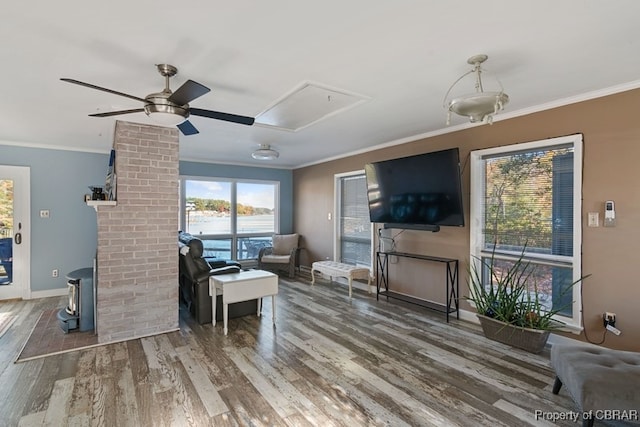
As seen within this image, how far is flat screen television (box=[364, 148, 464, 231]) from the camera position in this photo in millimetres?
3736

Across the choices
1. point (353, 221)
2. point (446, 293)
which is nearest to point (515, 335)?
point (446, 293)

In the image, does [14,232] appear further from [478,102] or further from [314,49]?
[478,102]

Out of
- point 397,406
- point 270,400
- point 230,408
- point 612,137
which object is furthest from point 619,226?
point 230,408

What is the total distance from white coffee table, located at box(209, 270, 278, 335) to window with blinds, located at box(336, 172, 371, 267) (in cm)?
231

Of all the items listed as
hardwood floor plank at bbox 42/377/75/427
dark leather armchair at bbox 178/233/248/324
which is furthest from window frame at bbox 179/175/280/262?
hardwood floor plank at bbox 42/377/75/427

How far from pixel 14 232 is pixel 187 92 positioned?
187 inches

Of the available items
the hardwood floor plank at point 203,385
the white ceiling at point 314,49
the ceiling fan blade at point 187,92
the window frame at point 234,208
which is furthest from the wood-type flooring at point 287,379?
the window frame at point 234,208

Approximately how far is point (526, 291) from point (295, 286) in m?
3.50

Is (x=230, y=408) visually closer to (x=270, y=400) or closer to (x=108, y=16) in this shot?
(x=270, y=400)

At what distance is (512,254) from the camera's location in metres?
3.60

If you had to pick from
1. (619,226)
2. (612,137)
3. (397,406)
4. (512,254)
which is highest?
(612,137)

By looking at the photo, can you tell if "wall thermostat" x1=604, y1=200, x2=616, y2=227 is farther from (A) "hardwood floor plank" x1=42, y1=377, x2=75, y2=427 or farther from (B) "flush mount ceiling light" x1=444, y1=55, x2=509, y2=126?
(A) "hardwood floor plank" x1=42, y1=377, x2=75, y2=427

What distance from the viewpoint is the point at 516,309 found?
3.22 m

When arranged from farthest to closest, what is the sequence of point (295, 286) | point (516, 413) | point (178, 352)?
point (295, 286), point (178, 352), point (516, 413)
